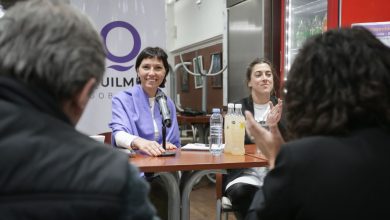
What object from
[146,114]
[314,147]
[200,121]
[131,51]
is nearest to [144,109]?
[146,114]

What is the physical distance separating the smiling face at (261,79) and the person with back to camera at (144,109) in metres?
0.57

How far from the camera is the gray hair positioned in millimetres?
763

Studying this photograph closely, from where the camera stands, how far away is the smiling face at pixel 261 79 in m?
2.83

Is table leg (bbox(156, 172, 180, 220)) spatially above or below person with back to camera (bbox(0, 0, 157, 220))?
below

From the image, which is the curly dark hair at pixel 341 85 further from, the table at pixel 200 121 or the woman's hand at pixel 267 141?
the table at pixel 200 121

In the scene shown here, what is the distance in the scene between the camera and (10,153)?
717 millimetres

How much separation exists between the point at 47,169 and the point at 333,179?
1.90 feet

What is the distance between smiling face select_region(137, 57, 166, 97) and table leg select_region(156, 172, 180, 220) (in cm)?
67

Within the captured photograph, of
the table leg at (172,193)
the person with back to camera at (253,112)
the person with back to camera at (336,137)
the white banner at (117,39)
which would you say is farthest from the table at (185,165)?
the white banner at (117,39)

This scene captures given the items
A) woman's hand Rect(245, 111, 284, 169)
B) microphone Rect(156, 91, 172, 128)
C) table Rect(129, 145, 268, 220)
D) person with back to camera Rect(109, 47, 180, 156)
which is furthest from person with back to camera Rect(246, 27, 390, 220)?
person with back to camera Rect(109, 47, 180, 156)

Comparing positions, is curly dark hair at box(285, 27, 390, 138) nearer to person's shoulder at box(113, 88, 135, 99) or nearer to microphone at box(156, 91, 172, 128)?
microphone at box(156, 91, 172, 128)

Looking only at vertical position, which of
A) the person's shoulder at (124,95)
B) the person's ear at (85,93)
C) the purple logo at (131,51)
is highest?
the purple logo at (131,51)

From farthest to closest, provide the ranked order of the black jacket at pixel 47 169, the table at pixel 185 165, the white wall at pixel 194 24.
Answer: the white wall at pixel 194 24 → the table at pixel 185 165 → the black jacket at pixel 47 169

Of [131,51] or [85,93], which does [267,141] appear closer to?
[85,93]
